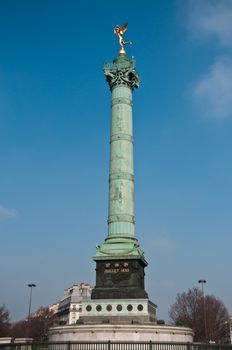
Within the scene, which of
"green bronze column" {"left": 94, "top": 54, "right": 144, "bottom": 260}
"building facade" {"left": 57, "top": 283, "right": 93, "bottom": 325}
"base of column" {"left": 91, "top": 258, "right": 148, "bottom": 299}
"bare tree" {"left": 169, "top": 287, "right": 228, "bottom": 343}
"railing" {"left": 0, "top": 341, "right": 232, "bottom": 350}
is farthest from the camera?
"building facade" {"left": 57, "top": 283, "right": 93, "bottom": 325}

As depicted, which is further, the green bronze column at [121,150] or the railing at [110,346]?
the green bronze column at [121,150]

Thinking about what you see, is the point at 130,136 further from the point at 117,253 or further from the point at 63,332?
the point at 63,332

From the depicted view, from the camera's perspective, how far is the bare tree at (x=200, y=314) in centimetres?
5694

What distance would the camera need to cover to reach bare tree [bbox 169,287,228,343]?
2242 inches

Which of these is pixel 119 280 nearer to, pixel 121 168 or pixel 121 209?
pixel 121 209

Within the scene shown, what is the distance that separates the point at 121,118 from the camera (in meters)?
32.0

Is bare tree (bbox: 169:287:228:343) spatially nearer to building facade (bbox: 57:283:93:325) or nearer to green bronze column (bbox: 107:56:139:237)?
green bronze column (bbox: 107:56:139:237)

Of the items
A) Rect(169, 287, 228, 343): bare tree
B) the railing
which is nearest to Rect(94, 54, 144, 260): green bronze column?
the railing

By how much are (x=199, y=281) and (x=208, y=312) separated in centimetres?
507

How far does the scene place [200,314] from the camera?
58250 millimetres

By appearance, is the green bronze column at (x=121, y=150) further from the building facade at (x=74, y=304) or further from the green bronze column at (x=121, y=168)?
the building facade at (x=74, y=304)

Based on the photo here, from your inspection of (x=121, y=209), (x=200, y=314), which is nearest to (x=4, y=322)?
(x=200, y=314)

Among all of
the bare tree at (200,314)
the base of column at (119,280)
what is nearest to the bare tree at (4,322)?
the bare tree at (200,314)

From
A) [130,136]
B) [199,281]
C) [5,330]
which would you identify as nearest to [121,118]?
[130,136]
